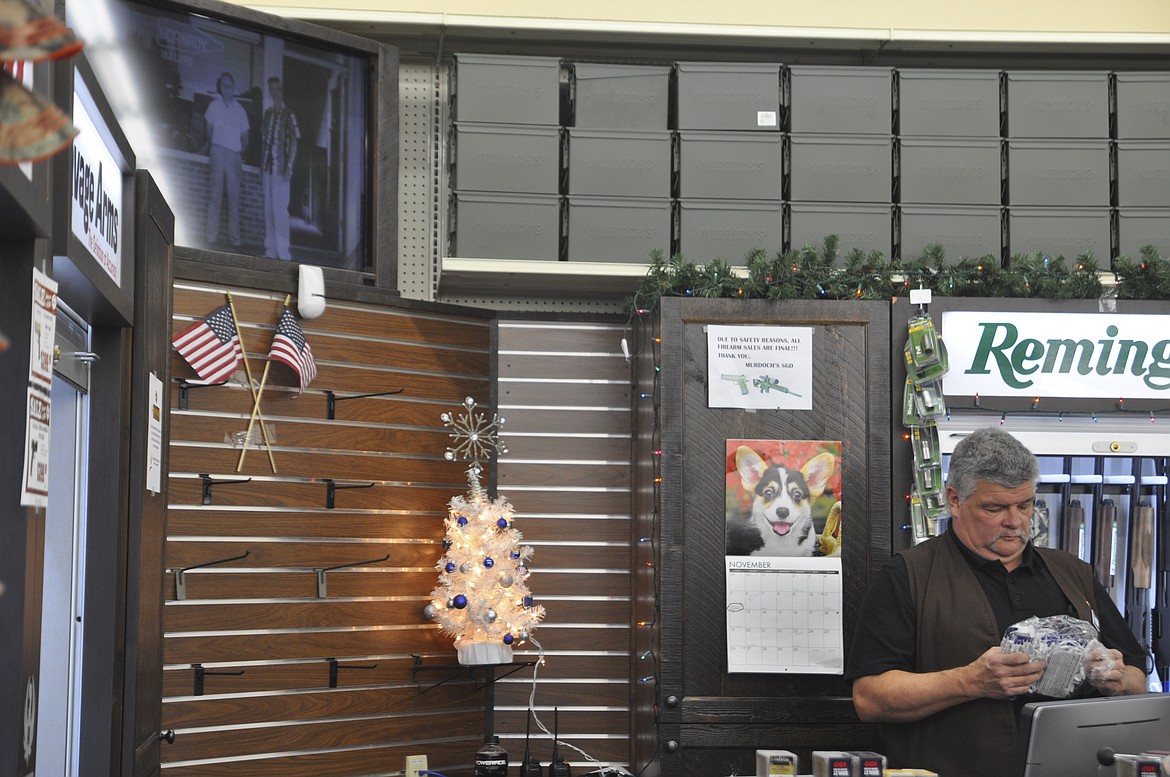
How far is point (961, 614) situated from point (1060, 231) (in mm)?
2530

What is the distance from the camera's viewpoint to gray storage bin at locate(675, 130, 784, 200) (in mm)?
5055

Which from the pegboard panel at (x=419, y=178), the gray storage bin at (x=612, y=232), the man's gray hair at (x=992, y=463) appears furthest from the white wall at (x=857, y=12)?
the man's gray hair at (x=992, y=463)

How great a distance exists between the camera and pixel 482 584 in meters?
4.75

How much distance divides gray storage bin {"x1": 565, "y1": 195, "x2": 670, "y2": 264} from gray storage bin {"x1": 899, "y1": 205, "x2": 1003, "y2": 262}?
40.2 inches

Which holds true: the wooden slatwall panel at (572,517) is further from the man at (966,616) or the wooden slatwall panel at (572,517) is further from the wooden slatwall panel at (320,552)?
the man at (966,616)

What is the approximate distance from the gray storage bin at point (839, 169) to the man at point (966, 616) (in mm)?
2106

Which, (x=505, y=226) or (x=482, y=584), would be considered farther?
(x=505, y=226)

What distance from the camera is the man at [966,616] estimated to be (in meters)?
3.02

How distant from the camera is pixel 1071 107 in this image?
17.0 ft

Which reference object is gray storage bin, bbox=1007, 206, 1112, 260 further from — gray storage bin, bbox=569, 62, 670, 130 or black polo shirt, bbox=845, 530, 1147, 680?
black polo shirt, bbox=845, 530, 1147, 680

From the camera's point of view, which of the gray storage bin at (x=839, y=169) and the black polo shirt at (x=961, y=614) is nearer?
the black polo shirt at (x=961, y=614)

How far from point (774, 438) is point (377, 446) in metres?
1.64

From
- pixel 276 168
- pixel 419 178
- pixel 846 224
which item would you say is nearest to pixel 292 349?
pixel 276 168

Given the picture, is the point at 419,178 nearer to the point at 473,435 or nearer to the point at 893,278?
the point at 473,435
